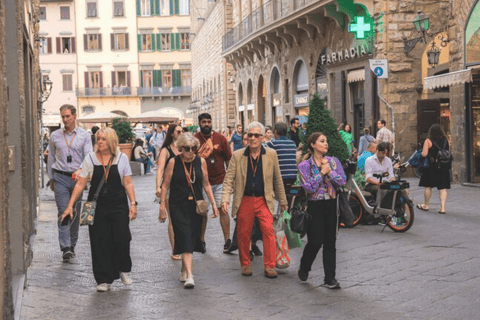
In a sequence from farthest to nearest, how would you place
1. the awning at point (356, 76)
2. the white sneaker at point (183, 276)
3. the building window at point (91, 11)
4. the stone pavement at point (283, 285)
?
the building window at point (91, 11), the awning at point (356, 76), the white sneaker at point (183, 276), the stone pavement at point (283, 285)

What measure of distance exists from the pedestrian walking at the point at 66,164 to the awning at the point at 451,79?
32.6ft

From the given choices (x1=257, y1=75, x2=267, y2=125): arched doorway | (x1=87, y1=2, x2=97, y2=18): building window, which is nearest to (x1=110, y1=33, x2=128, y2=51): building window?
(x1=87, y1=2, x2=97, y2=18): building window

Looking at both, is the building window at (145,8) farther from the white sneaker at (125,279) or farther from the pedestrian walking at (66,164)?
the white sneaker at (125,279)

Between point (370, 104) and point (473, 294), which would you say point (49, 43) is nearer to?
point (370, 104)

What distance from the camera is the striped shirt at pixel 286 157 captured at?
10906 mm

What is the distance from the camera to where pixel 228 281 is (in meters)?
8.02

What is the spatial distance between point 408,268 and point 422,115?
13.3m

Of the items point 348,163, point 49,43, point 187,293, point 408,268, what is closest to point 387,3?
point 348,163

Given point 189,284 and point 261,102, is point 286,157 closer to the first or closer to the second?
point 189,284

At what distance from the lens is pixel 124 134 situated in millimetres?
29000

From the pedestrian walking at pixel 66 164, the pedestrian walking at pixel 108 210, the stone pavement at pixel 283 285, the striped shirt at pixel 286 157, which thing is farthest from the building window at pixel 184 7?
the pedestrian walking at pixel 108 210

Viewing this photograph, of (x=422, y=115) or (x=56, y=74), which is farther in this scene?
(x=56, y=74)

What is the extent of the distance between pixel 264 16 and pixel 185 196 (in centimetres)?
2473

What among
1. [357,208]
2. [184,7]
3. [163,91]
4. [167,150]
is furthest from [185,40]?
[167,150]
